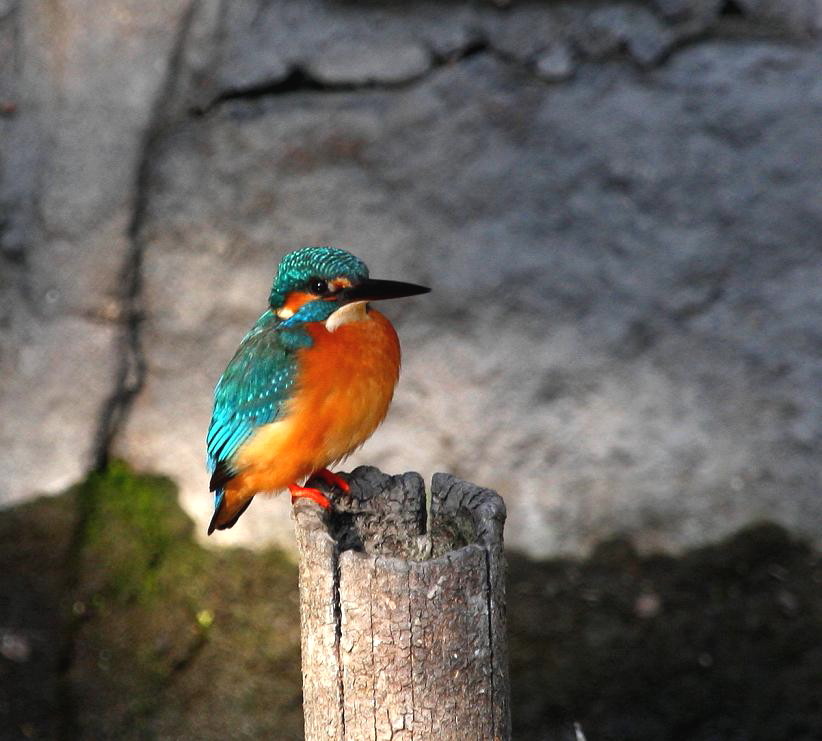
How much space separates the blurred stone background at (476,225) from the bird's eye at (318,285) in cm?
149

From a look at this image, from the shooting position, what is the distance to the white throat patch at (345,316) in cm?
270

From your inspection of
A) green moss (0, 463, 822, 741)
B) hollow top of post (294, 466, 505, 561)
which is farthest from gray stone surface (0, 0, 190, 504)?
hollow top of post (294, 466, 505, 561)

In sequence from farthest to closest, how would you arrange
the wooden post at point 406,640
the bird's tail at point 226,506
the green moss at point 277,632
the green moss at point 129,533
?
the green moss at point 129,533 < the green moss at point 277,632 < the bird's tail at point 226,506 < the wooden post at point 406,640

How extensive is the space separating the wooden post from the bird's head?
584 mm

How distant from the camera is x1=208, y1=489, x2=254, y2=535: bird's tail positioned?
2.90 metres

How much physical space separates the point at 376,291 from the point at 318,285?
Result: 0.45 feet

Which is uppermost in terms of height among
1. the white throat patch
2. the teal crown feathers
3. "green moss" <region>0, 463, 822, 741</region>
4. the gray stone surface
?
the teal crown feathers

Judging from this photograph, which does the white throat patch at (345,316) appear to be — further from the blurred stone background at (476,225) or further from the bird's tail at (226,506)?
the blurred stone background at (476,225)

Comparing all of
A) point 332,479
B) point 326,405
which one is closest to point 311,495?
point 332,479

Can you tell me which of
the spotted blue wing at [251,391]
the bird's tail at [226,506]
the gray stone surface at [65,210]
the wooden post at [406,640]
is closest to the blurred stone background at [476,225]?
the gray stone surface at [65,210]

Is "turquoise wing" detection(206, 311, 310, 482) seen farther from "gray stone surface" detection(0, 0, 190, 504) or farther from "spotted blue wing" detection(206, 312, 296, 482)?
"gray stone surface" detection(0, 0, 190, 504)

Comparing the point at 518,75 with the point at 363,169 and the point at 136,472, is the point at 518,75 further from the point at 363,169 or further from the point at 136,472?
the point at 136,472

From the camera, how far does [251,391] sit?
271cm

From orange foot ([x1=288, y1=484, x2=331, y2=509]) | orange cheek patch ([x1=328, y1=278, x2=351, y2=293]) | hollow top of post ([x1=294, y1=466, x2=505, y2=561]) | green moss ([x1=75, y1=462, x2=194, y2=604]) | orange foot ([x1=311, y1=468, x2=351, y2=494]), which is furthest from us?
green moss ([x1=75, y1=462, x2=194, y2=604])
